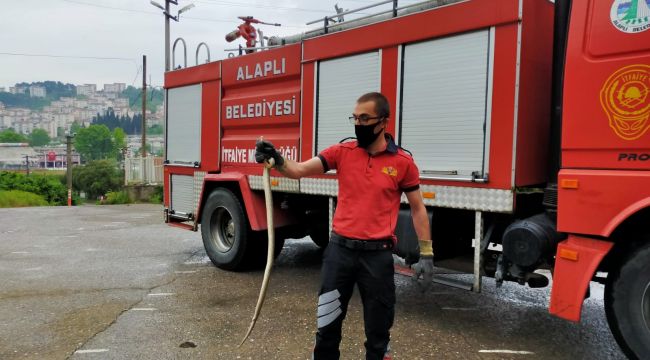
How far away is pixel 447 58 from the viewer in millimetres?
4055

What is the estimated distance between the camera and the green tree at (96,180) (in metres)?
54.4

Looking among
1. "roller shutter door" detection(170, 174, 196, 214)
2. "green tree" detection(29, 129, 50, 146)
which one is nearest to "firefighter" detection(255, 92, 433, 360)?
"roller shutter door" detection(170, 174, 196, 214)

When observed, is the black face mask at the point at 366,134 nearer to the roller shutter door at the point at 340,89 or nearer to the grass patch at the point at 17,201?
the roller shutter door at the point at 340,89

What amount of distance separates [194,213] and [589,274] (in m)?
5.05

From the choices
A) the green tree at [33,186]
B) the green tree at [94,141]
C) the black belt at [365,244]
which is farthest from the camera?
the green tree at [94,141]

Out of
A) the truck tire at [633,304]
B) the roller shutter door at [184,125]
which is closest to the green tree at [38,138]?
the roller shutter door at [184,125]

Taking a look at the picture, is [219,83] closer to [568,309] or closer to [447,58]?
[447,58]

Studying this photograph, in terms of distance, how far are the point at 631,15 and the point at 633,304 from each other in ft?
5.66

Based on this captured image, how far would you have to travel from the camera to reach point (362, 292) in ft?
9.23

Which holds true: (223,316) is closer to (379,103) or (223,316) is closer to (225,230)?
(225,230)

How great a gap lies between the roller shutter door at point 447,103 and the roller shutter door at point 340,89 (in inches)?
16.6

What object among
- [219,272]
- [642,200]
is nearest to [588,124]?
[642,200]

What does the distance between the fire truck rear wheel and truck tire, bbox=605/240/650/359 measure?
3.96 metres

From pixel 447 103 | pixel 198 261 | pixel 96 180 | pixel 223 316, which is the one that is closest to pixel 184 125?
pixel 198 261
